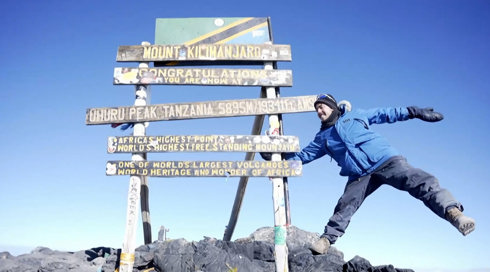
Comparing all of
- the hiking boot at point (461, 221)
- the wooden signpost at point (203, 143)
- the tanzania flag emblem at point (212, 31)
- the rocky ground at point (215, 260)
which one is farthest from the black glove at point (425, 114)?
the tanzania flag emblem at point (212, 31)

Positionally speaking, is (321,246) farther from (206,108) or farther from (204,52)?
(204,52)

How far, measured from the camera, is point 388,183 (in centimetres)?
587

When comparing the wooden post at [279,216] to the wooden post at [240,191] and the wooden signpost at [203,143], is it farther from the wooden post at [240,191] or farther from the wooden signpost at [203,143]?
the wooden post at [240,191]

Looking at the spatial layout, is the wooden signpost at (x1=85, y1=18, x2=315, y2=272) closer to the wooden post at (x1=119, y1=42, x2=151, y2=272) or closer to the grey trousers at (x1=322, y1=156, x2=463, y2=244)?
the wooden post at (x1=119, y1=42, x2=151, y2=272)

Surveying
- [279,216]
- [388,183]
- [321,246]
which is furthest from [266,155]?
[388,183]

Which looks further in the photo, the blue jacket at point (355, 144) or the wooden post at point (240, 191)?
the wooden post at point (240, 191)

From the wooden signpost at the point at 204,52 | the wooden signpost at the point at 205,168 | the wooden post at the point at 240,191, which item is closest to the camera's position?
the wooden signpost at the point at 205,168

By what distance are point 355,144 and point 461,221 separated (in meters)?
1.77

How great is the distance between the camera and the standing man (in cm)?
561

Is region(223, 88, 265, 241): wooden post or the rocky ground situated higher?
region(223, 88, 265, 241): wooden post

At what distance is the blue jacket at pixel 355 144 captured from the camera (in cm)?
589

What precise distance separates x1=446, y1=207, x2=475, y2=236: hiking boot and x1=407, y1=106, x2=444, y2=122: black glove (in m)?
1.43

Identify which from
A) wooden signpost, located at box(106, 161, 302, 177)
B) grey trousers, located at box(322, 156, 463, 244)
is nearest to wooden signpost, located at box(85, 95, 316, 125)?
wooden signpost, located at box(106, 161, 302, 177)

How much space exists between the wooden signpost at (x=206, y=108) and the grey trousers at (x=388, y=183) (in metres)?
0.81
